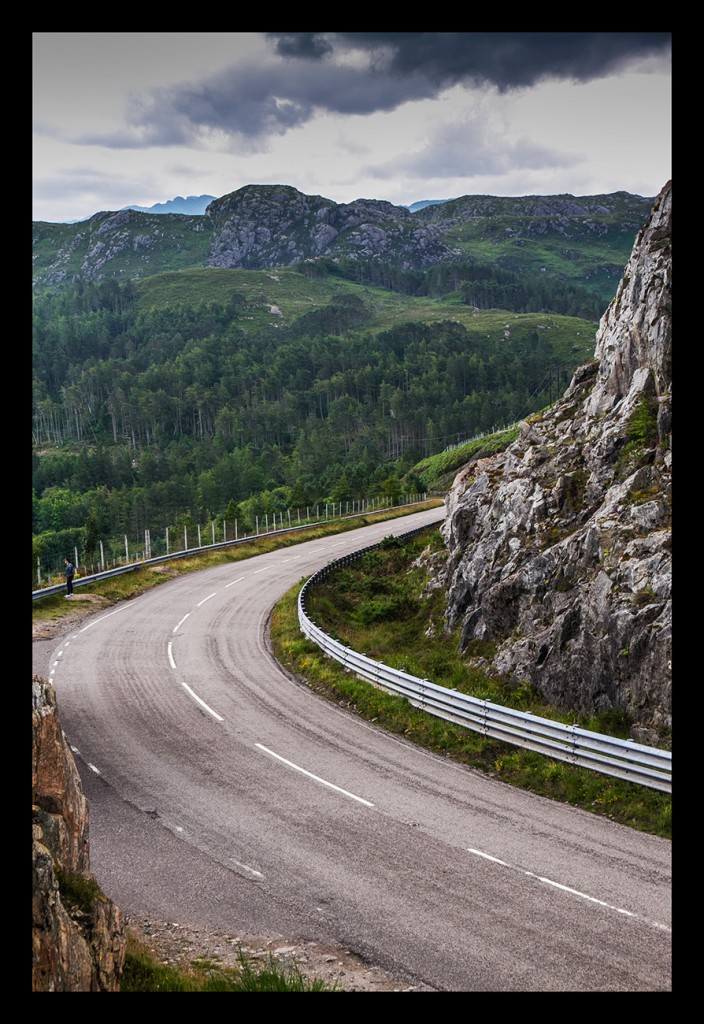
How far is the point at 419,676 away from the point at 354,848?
35.5ft

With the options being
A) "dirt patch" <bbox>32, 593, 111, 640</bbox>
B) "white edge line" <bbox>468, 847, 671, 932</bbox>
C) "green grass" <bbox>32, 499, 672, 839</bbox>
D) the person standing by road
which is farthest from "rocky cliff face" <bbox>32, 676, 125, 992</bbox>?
the person standing by road

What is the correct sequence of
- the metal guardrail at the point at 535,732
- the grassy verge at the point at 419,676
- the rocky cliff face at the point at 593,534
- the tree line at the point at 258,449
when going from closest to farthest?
the metal guardrail at the point at 535,732, the grassy verge at the point at 419,676, the rocky cliff face at the point at 593,534, the tree line at the point at 258,449

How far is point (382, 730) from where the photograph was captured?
805 inches

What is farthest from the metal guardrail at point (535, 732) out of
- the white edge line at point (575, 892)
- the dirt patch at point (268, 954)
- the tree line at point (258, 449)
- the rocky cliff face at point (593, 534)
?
the tree line at point (258, 449)

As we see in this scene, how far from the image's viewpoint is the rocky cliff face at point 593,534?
1912 centimetres

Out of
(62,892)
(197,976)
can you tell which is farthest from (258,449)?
(62,892)

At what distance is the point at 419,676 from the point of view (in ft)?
79.3

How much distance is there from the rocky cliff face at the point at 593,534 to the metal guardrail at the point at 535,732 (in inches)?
69.0

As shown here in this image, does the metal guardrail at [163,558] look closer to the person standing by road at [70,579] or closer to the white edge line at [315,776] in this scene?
the person standing by road at [70,579]

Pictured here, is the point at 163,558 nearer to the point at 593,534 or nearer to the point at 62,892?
the point at 593,534

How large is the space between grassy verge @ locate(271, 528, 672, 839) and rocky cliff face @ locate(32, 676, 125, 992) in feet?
30.1
